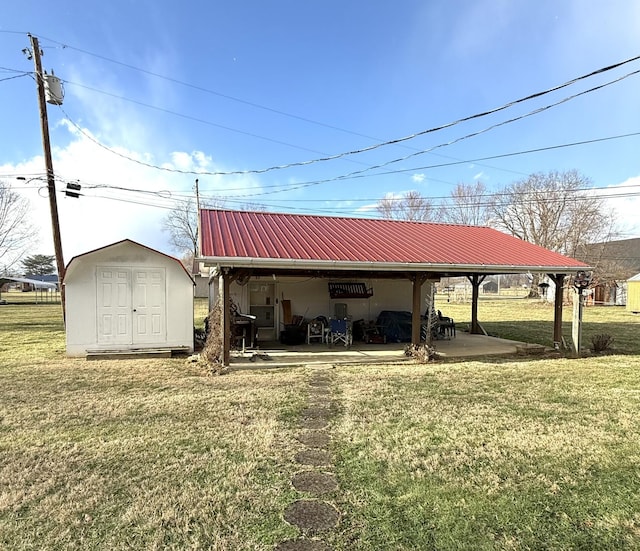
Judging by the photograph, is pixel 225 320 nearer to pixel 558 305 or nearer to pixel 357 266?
pixel 357 266

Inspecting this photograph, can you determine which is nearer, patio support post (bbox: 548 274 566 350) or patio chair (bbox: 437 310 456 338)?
patio support post (bbox: 548 274 566 350)

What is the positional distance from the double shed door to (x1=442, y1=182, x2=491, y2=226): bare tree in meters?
32.1

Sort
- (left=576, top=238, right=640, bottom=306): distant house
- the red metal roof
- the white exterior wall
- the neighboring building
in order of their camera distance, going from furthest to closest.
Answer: (left=576, top=238, right=640, bottom=306): distant house → the neighboring building → the white exterior wall → the red metal roof

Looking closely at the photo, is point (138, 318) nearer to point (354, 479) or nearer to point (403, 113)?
point (354, 479)

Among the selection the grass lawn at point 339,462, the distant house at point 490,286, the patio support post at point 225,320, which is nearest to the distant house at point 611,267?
the distant house at point 490,286

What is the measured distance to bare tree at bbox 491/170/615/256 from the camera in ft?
104

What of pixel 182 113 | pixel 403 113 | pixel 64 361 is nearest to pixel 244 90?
pixel 182 113

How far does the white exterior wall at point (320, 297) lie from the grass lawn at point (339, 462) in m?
4.13

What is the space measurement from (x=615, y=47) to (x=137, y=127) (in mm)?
12239

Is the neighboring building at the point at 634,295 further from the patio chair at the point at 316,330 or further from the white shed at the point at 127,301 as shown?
the white shed at the point at 127,301

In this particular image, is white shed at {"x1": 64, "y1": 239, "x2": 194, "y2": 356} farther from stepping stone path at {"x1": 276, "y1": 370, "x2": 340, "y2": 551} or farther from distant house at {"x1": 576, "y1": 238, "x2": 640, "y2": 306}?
distant house at {"x1": 576, "y1": 238, "x2": 640, "y2": 306}

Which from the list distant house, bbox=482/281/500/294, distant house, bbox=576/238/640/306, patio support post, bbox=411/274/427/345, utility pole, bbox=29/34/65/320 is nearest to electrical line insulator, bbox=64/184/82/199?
utility pole, bbox=29/34/65/320

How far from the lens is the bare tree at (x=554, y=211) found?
104 feet

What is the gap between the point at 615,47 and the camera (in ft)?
20.8
